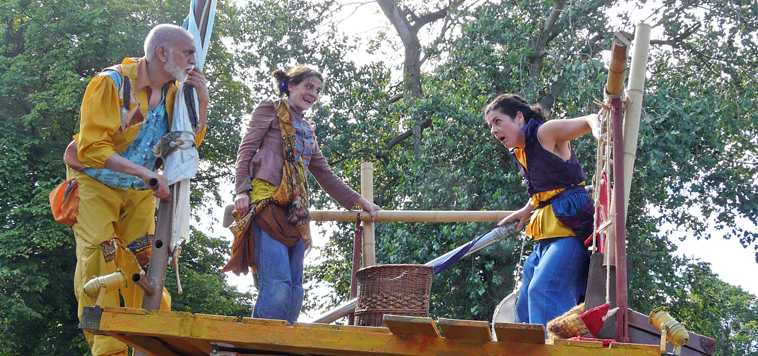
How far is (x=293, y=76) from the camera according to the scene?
3578 millimetres

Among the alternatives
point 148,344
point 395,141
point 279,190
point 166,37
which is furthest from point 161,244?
point 395,141

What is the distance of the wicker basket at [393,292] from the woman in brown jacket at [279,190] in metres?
0.32

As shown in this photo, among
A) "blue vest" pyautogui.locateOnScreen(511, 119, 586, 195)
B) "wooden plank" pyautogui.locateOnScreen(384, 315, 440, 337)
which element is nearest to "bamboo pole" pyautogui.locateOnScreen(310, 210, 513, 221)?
"blue vest" pyautogui.locateOnScreen(511, 119, 586, 195)

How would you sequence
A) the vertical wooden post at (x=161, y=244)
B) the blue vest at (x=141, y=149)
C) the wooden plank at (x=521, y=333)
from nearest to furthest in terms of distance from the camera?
the wooden plank at (x=521, y=333) < the vertical wooden post at (x=161, y=244) < the blue vest at (x=141, y=149)

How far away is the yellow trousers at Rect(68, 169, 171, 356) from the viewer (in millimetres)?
2939

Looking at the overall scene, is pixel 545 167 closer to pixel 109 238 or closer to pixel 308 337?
pixel 308 337

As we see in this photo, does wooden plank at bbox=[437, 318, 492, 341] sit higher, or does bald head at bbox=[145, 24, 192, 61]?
bald head at bbox=[145, 24, 192, 61]

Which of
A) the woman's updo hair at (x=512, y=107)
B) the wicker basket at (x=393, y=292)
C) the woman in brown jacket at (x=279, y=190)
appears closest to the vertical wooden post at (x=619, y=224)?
the woman's updo hair at (x=512, y=107)

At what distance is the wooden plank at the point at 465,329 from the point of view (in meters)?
2.18

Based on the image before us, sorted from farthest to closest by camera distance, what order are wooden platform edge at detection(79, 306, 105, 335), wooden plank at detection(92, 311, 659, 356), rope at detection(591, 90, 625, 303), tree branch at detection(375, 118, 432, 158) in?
1. tree branch at detection(375, 118, 432, 158)
2. rope at detection(591, 90, 625, 303)
3. wooden platform edge at detection(79, 306, 105, 335)
4. wooden plank at detection(92, 311, 659, 356)

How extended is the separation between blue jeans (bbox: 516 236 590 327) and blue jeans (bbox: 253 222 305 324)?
1.04m

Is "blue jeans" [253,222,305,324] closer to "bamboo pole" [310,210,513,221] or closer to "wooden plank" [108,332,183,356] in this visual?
"wooden plank" [108,332,183,356]

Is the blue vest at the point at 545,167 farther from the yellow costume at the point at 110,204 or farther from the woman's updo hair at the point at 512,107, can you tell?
the yellow costume at the point at 110,204

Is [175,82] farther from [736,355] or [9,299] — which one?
[736,355]
